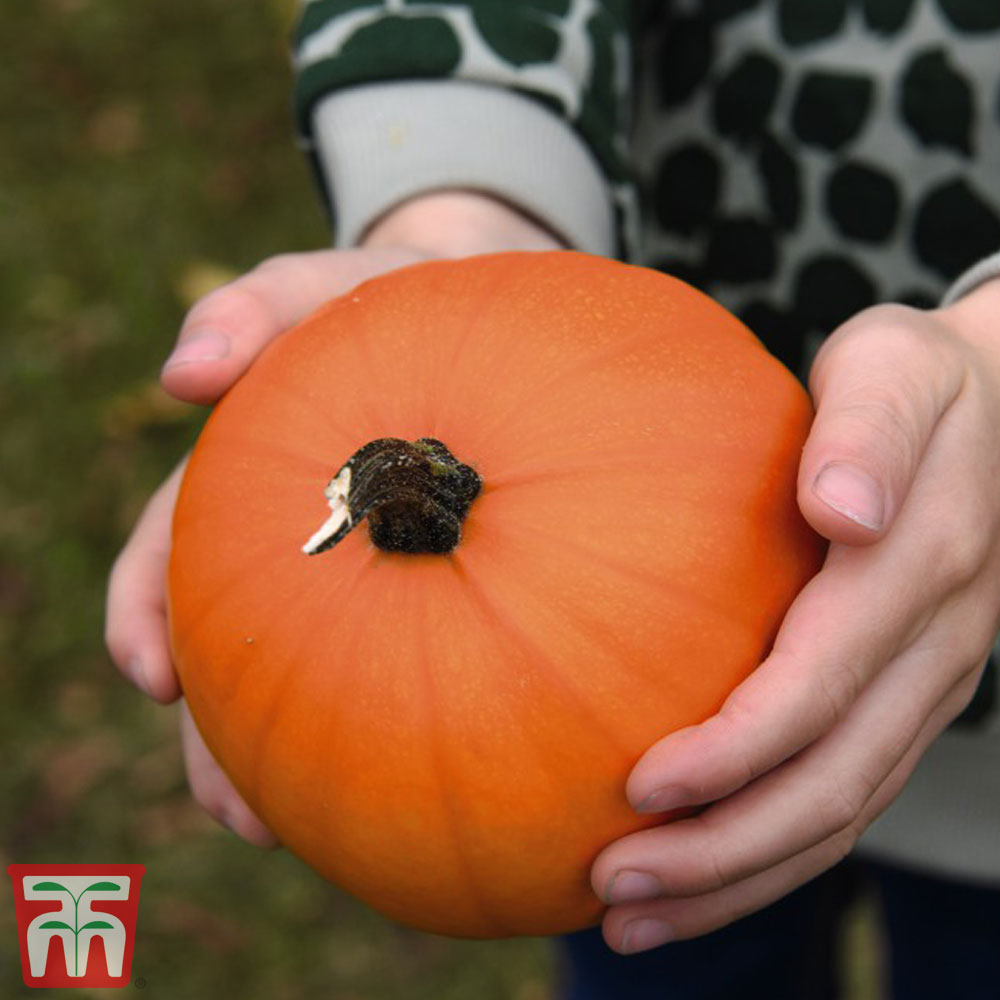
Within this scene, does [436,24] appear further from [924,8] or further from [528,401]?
[528,401]

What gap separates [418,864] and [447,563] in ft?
0.94

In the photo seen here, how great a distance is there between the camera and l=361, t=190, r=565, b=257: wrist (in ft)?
5.53

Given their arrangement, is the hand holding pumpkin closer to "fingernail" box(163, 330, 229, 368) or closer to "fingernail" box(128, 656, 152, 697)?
"fingernail" box(163, 330, 229, 368)

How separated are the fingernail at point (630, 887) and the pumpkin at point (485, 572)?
0.04 meters

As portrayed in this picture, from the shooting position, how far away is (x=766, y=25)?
5.84 feet

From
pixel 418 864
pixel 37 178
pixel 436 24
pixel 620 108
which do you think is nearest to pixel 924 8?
pixel 620 108

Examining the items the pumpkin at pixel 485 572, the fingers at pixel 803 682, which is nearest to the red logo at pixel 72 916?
the pumpkin at pixel 485 572

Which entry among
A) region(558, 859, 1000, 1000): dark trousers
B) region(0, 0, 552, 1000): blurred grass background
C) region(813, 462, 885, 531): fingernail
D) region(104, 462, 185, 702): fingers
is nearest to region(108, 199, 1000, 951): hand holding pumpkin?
region(813, 462, 885, 531): fingernail

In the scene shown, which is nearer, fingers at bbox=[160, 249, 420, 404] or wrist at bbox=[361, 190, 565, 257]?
fingers at bbox=[160, 249, 420, 404]

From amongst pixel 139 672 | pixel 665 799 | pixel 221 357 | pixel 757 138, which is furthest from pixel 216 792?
pixel 757 138

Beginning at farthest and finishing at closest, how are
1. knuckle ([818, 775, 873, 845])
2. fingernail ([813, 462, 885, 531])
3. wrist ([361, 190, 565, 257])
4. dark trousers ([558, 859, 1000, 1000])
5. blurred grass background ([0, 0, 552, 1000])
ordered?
blurred grass background ([0, 0, 552, 1000]) → dark trousers ([558, 859, 1000, 1000]) → wrist ([361, 190, 565, 257]) → knuckle ([818, 775, 873, 845]) → fingernail ([813, 462, 885, 531])

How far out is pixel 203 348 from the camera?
1431 mm

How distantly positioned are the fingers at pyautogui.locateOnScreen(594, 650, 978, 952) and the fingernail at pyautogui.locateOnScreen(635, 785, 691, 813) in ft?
0.22

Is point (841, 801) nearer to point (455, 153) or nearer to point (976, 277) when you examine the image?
point (976, 277)
